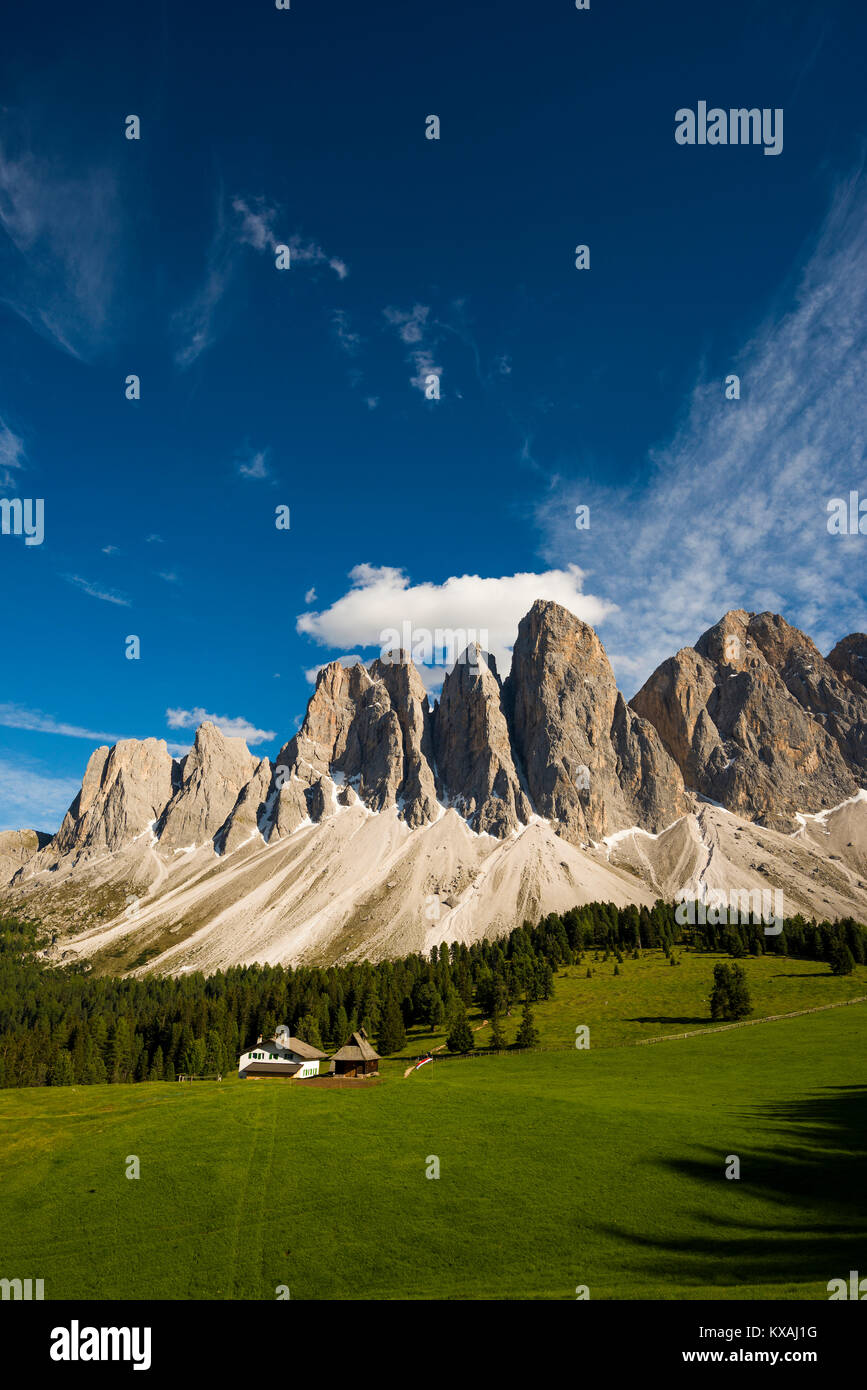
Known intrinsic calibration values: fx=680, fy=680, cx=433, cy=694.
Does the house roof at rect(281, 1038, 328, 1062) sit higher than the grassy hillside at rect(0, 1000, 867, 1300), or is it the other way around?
the grassy hillside at rect(0, 1000, 867, 1300)

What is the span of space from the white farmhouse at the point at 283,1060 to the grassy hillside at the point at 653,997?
46.3 feet

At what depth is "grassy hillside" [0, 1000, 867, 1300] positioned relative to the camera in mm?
21391

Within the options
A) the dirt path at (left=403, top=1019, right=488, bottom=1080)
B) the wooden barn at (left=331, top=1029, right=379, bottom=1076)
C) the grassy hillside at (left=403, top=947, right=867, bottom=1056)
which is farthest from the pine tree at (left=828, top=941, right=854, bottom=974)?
the wooden barn at (left=331, top=1029, right=379, bottom=1076)

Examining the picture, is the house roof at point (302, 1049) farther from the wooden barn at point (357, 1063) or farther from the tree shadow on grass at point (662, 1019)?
the tree shadow on grass at point (662, 1019)

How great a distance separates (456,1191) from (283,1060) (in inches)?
2000

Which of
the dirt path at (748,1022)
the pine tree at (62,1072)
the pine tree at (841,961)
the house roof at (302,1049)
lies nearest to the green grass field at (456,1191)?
the dirt path at (748,1022)

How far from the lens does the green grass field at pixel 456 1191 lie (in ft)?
70.2

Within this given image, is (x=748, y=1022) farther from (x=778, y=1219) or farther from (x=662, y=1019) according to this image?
(x=778, y=1219)

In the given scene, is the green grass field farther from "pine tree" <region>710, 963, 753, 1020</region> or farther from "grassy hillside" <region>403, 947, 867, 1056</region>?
"grassy hillside" <region>403, 947, 867, 1056</region>

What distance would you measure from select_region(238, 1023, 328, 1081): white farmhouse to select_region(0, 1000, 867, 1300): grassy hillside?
2311 cm
